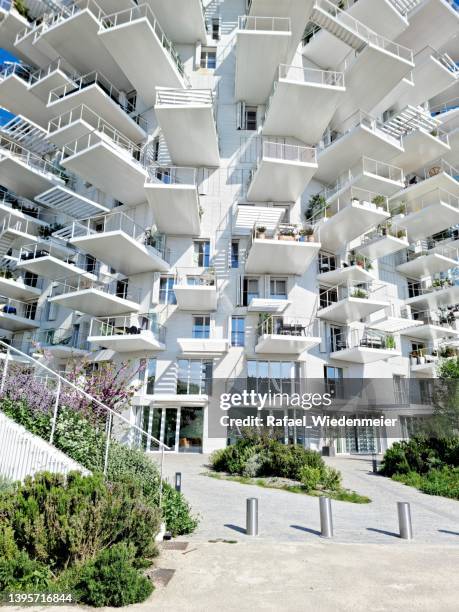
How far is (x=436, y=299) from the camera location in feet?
90.3

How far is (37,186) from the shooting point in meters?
29.0

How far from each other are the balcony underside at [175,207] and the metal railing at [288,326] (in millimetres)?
6536

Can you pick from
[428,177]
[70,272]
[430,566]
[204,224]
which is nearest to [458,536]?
[430,566]

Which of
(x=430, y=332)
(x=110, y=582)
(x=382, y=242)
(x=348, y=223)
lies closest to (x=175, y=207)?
(x=348, y=223)

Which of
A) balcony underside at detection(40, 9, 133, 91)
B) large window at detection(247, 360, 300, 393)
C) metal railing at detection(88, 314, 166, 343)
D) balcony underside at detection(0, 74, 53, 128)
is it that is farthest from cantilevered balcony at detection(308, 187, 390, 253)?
balcony underside at detection(0, 74, 53, 128)

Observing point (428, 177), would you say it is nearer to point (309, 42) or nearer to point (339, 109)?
point (339, 109)

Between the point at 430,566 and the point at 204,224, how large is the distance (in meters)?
20.1

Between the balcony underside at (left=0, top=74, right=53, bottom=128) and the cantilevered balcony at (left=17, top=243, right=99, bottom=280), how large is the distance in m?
8.54

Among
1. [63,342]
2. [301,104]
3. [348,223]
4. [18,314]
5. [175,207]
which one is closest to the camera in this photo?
[175,207]

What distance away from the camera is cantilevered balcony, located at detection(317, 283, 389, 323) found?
22.2 m

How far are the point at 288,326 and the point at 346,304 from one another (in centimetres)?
362

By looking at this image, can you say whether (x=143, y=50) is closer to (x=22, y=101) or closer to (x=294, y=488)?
(x=22, y=101)

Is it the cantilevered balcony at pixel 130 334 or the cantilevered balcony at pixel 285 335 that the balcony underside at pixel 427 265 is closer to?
the cantilevered balcony at pixel 285 335

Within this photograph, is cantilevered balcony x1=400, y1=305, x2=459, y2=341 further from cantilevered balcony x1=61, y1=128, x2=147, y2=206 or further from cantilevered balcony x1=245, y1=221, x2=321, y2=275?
cantilevered balcony x1=61, y1=128, x2=147, y2=206
